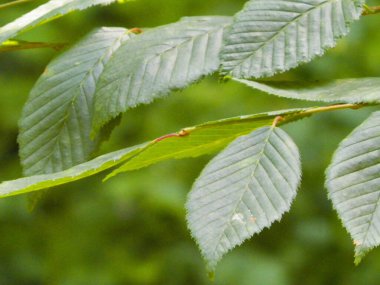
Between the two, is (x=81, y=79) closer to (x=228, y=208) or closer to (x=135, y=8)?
(x=228, y=208)

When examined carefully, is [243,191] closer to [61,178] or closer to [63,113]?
[61,178]

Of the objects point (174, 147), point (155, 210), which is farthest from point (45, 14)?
point (155, 210)

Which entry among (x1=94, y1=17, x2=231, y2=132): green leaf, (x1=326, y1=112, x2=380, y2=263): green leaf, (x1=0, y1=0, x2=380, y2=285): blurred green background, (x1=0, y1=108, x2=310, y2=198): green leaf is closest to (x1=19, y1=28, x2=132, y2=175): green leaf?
(x1=94, y1=17, x2=231, y2=132): green leaf

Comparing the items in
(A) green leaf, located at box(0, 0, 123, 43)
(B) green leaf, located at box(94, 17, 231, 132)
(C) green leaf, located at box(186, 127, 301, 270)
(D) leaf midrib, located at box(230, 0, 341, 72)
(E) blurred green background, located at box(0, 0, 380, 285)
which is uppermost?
(A) green leaf, located at box(0, 0, 123, 43)

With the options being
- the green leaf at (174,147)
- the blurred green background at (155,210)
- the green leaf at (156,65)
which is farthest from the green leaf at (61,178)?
the blurred green background at (155,210)

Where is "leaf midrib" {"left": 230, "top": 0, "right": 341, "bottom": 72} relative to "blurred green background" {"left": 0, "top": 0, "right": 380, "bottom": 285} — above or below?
above

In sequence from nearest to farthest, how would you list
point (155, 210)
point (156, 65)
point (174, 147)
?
1. point (174, 147)
2. point (156, 65)
3. point (155, 210)

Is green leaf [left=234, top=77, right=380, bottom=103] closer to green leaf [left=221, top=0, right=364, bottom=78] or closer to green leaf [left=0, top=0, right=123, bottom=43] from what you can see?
green leaf [left=221, top=0, right=364, bottom=78]

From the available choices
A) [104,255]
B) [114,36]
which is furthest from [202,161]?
[114,36]
